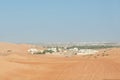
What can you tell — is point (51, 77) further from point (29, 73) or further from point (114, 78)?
point (114, 78)

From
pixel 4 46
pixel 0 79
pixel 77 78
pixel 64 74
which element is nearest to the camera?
pixel 0 79

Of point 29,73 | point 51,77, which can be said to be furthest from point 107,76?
point 29,73

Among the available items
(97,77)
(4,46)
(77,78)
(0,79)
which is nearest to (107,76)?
(97,77)

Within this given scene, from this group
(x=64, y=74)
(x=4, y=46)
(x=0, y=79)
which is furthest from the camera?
(x=4, y=46)

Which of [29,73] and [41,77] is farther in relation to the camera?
[29,73]

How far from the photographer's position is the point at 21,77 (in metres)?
23.3

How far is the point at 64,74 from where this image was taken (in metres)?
25.0

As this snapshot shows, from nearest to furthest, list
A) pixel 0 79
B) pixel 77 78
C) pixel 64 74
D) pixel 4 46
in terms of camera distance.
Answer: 1. pixel 0 79
2. pixel 77 78
3. pixel 64 74
4. pixel 4 46

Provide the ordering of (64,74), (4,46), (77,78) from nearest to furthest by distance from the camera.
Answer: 1. (77,78)
2. (64,74)
3. (4,46)

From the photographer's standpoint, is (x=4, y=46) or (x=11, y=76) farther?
(x=4, y=46)

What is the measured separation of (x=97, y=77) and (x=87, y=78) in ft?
3.38

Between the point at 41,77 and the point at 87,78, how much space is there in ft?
11.3

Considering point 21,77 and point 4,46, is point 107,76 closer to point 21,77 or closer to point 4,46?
point 21,77

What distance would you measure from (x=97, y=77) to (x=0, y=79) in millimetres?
7036
